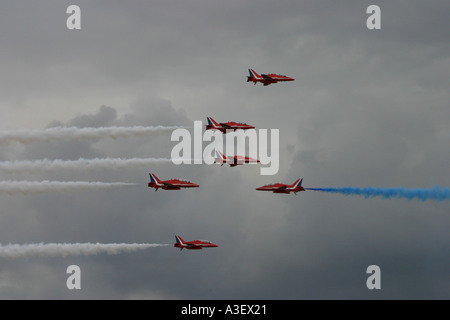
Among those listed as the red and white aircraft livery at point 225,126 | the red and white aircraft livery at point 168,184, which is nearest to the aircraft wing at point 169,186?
the red and white aircraft livery at point 168,184

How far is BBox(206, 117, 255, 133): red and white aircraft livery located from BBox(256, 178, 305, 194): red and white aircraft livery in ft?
43.9

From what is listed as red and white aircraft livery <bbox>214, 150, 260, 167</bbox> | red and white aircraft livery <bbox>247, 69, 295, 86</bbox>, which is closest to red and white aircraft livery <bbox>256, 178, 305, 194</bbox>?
red and white aircraft livery <bbox>214, 150, 260, 167</bbox>

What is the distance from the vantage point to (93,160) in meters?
146

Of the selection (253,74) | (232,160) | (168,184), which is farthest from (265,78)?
(168,184)

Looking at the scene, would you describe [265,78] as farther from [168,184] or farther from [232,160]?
[168,184]

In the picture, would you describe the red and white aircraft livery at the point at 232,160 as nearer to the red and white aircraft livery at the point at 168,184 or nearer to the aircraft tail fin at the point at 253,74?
the red and white aircraft livery at the point at 168,184

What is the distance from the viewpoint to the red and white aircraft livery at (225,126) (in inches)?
6117

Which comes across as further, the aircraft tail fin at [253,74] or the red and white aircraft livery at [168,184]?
the aircraft tail fin at [253,74]

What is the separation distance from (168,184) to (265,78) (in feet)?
97.5

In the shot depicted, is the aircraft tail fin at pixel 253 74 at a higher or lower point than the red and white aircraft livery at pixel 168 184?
higher

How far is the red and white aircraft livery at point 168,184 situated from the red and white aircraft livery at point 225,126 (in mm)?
11109

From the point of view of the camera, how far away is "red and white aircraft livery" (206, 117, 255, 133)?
155375 mm
